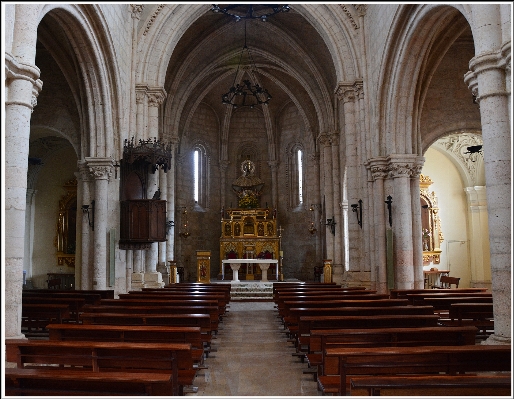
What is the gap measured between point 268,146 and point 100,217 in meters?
16.3

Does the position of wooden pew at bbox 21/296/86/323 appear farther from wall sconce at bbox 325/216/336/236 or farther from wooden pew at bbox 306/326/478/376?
wall sconce at bbox 325/216/336/236

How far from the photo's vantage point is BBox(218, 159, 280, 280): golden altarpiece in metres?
25.2

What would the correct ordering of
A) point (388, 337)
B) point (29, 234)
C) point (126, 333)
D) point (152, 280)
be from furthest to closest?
point (29, 234)
point (152, 280)
point (126, 333)
point (388, 337)

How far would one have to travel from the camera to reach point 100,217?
14.1m

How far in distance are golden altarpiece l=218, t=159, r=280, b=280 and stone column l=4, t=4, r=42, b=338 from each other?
1761cm

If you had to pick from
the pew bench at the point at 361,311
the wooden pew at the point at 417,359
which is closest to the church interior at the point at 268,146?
the pew bench at the point at 361,311

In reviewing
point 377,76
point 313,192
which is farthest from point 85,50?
point 313,192

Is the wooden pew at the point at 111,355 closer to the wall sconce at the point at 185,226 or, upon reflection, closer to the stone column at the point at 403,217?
the stone column at the point at 403,217

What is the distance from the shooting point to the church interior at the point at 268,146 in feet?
23.7

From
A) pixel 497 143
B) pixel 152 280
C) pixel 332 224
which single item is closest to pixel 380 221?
pixel 332 224

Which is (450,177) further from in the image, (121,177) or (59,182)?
(59,182)

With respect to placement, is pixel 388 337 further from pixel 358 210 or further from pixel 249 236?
pixel 249 236

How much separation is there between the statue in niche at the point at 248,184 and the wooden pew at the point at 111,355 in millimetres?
21826

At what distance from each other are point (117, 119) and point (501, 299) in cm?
1178
